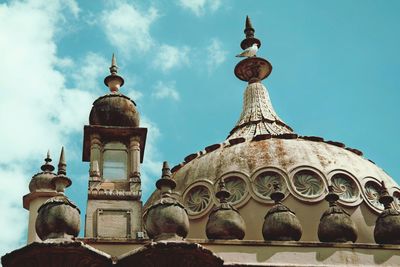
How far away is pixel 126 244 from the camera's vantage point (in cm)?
1544

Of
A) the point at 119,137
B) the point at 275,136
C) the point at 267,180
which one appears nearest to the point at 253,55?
the point at 275,136

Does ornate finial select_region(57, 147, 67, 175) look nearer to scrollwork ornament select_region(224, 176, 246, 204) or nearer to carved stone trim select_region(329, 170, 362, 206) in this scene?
scrollwork ornament select_region(224, 176, 246, 204)

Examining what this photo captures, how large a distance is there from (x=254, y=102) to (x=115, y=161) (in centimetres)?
740

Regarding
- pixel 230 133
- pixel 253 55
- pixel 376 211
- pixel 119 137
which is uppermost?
pixel 253 55

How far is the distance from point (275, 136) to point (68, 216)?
7.13 metres

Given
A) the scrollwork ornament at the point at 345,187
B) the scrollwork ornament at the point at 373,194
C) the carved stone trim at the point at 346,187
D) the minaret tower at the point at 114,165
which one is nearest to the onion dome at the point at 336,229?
the carved stone trim at the point at 346,187

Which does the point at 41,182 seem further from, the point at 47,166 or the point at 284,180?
the point at 284,180

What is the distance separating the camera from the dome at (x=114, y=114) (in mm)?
18094

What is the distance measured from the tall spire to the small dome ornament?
7262mm

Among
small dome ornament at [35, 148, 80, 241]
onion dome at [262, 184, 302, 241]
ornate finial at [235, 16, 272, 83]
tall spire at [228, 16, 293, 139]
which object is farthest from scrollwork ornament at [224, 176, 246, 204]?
ornate finial at [235, 16, 272, 83]

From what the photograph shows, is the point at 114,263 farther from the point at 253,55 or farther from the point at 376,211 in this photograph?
the point at 253,55

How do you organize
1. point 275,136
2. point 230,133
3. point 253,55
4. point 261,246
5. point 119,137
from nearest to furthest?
point 261,246 < point 119,137 < point 275,136 < point 230,133 < point 253,55

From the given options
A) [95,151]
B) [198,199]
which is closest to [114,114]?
[95,151]

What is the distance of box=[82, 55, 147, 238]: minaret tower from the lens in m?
16.5
